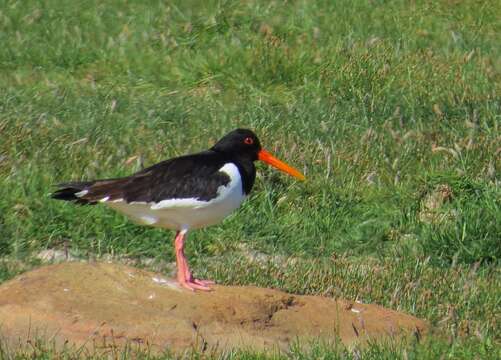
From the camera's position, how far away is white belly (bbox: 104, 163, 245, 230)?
732cm

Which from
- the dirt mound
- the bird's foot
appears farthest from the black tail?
the bird's foot

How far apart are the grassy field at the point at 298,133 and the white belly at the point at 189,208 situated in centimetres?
87

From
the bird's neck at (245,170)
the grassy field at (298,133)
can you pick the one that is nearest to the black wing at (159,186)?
the bird's neck at (245,170)

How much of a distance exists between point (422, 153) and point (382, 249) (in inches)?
56.2

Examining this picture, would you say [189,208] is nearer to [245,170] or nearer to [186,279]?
[186,279]

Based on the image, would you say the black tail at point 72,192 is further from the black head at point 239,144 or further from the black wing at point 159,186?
the black head at point 239,144

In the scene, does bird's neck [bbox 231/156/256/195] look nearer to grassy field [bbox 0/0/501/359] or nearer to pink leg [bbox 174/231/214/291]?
pink leg [bbox 174/231/214/291]

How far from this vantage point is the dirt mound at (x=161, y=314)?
6254 mm

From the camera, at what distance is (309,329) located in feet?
22.5

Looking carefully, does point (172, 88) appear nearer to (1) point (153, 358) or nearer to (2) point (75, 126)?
(2) point (75, 126)

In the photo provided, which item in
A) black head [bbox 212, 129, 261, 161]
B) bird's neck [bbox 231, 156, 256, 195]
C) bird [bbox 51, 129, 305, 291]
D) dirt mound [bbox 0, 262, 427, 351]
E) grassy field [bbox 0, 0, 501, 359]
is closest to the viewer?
dirt mound [bbox 0, 262, 427, 351]

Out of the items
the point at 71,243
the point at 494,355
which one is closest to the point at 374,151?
the point at 71,243

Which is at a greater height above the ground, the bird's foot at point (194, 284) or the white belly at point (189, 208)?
the white belly at point (189, 208)

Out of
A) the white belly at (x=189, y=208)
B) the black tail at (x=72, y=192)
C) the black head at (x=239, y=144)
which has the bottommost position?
the white belly at (x=189, y=208)
